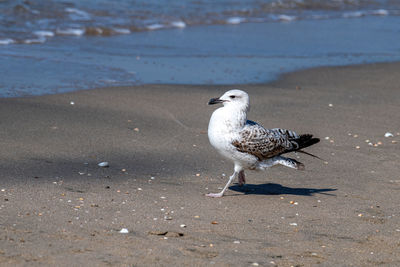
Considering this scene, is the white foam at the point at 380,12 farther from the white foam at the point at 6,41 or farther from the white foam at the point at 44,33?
the white foam at the point at 6,41

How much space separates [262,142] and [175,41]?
8772 mm

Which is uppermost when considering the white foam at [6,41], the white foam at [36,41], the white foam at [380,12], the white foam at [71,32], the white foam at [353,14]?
the white foam at [6,41]

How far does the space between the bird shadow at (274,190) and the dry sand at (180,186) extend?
0.02 metres

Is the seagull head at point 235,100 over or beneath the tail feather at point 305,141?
over

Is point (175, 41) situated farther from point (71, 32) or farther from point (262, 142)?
point (262, 142)

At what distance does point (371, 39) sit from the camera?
1609cm

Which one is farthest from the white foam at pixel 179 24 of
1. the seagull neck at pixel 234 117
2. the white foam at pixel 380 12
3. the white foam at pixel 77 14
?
the seagull neck at pixel 234 117

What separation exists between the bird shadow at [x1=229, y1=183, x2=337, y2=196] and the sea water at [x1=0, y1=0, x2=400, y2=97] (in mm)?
3893

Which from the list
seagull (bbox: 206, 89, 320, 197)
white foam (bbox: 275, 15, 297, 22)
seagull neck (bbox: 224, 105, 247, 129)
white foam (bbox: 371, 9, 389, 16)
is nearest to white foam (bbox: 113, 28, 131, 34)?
white foam (bbox: 275, 15, 297, 22)

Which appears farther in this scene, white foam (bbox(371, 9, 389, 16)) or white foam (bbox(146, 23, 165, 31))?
white foam (bbox(371, 9, 389, 16))

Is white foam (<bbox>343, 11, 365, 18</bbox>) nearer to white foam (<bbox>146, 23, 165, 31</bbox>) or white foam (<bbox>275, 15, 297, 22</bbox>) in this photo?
white foam (<bbox>275, 15, 297, 22</bbox>)

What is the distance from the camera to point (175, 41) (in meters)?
14.6

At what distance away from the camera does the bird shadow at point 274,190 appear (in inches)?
251

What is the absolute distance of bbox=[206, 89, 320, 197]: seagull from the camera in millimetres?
6031
